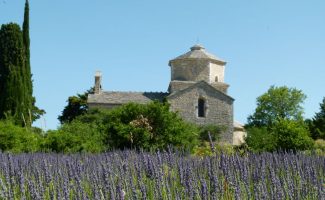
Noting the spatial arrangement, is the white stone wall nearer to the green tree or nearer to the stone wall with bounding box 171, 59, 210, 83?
the stone wall with bounding box 171, 59, 210, 83

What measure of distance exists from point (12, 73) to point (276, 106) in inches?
1111

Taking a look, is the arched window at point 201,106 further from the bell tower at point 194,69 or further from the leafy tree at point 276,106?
the leafy tree at point 276,106

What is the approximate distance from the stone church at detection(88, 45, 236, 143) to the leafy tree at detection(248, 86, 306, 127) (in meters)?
9.17

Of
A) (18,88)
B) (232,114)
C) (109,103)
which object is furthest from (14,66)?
(232,114)

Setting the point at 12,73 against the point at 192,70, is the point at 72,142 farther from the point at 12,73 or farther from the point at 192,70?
the point at 192,70

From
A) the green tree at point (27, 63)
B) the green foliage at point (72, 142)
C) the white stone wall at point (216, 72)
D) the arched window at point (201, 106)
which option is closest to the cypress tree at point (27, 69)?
the green tree at point (27, 63)

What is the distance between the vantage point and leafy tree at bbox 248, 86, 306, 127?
48938 millimetres

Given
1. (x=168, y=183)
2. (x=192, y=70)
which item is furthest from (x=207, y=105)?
(x=168, y=183)

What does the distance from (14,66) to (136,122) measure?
1954 centimetres

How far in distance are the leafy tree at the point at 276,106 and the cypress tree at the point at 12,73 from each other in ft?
81.9

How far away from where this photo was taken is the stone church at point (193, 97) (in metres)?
38.7

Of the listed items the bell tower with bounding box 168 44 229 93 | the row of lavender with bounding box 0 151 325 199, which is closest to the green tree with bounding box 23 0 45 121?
the bell tower with bounding box 168 44 229 93

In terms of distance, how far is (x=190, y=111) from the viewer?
3884 centimetres

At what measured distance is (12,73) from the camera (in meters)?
29.4
